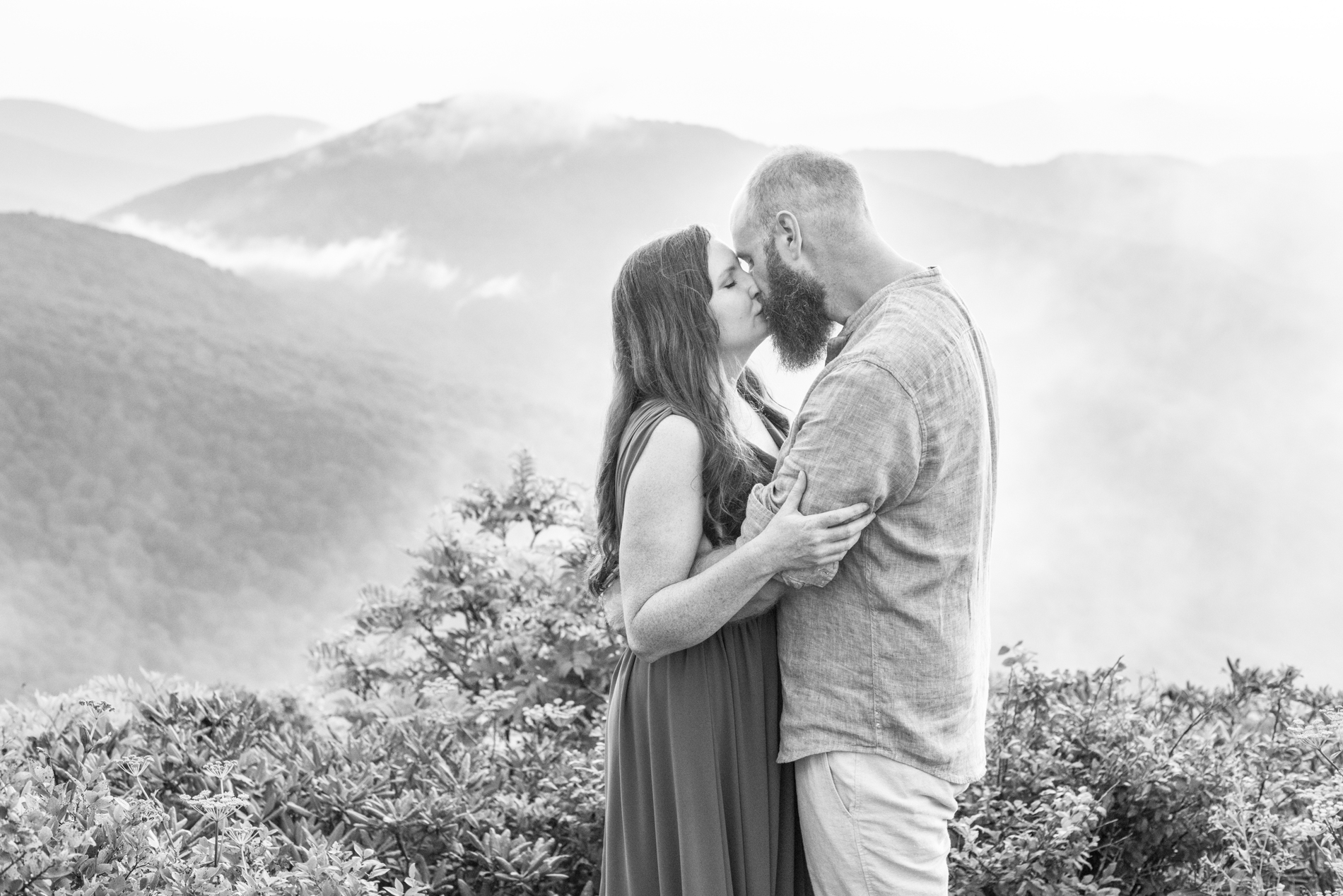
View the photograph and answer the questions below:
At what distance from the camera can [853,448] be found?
1893 millimetres

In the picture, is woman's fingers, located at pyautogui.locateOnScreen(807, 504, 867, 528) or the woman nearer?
woman's fingers, located at pyautogui.locateOnScreen(807, 504, 867, 528)

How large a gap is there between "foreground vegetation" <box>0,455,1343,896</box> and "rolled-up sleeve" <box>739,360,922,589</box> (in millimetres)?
1197

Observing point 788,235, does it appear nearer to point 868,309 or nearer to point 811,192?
point 811,192

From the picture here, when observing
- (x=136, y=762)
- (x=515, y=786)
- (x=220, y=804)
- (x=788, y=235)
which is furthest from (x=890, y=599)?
(x=136, y=762)

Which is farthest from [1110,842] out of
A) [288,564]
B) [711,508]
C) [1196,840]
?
[288,564]

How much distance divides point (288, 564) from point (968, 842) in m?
7.40

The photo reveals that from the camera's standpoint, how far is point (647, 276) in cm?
226

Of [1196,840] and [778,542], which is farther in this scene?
[1196,840]

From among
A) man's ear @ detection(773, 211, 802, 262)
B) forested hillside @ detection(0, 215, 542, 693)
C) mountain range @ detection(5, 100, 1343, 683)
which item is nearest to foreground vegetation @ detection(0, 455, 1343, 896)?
man's ear @ detection(773, 211, 802, 262)

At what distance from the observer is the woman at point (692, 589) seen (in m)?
2.02

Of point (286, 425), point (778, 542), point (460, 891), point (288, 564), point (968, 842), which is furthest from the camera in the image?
point (286, 425)

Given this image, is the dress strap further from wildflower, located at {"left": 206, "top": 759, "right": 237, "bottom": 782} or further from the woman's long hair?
wildflower, located at {"left": 206, "top": 759, "right": 237, "bottom": 782}

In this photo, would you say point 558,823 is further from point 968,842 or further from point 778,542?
point 778,542

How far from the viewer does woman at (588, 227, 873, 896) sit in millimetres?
2016
